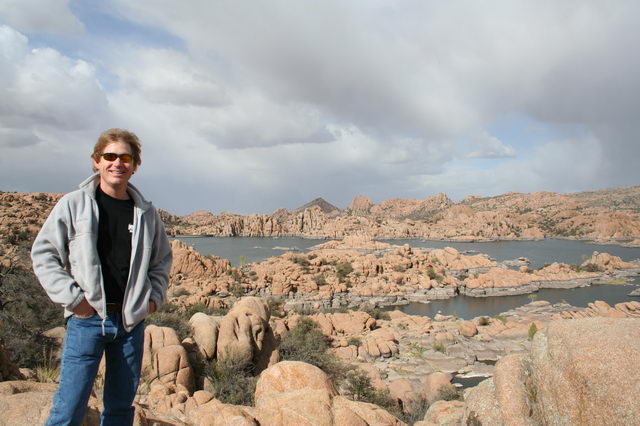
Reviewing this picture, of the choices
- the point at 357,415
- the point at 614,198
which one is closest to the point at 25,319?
the point at 357,415

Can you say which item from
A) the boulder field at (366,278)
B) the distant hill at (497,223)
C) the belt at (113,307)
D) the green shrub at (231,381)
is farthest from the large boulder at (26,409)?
the distant hill at (497,223)

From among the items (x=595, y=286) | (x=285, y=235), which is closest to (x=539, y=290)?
(x=595, y=286)

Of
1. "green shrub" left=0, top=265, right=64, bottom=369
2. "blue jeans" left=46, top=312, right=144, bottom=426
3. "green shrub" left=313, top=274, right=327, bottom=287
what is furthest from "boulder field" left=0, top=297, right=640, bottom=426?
"green shrub" left=313, top=274, right=327, bottom=287

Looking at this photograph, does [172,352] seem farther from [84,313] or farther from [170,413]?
[84,313]

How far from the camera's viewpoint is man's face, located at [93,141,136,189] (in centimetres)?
251

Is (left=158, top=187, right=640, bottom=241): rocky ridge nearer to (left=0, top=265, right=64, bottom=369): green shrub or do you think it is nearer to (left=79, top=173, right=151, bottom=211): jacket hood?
(left=0, top=265, right=64, bottom=369): green shrub

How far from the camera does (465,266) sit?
55281 millimetres

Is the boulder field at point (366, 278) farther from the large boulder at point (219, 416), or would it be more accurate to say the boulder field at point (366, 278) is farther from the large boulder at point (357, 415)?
the large boulder at point (357, 415)

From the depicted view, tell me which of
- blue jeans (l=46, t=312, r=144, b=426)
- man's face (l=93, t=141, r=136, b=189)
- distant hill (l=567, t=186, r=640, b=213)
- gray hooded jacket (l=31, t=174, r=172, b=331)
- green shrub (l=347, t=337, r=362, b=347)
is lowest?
green shrub (l=347, t=337, r=362, b=347)

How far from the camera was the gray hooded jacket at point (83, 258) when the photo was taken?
2213 millimetres

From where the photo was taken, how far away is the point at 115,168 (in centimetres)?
251

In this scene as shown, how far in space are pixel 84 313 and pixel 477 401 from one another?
169 inches

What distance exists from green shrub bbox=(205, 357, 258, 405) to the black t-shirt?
5.52m

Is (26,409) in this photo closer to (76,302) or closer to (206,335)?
(76,302)
